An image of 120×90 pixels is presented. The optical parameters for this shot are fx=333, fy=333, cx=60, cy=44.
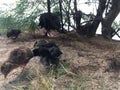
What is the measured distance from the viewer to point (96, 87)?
20.5ft

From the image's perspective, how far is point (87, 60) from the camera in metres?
7.81

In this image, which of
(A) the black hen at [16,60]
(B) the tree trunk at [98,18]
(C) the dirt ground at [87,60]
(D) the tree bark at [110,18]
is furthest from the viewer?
(B) the tree trunk at [98,18]

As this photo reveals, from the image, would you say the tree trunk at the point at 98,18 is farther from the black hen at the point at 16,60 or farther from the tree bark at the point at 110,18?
the black hen at the point at 16,60

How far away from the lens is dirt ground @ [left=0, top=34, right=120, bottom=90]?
6406 mm

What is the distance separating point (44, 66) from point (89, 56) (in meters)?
1.48

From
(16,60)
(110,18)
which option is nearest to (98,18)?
(110,18)

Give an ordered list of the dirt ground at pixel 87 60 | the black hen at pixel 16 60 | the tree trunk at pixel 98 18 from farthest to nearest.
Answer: the tree trunk at pixel 98 18
the black hen at pixel 16 60
the dirt ground at pixel 87 60

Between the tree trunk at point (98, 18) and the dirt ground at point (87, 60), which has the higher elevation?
the tree trunk at point (98, 18)

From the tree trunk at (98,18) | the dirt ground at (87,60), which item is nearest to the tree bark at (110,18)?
the tree trunk at (98,18)

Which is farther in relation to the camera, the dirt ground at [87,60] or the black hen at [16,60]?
the black hen at [16,60]

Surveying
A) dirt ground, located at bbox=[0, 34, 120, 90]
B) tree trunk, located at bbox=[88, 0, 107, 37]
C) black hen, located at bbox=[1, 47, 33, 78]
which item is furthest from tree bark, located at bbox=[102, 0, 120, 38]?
black hen, located at bbox=[1, 47, 33, 78]

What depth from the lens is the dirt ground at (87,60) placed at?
6.41 metres

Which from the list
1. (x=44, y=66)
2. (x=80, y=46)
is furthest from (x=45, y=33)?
(x=44, y=66)

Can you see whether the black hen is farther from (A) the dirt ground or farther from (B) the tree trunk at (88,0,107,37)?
(B) the tree trunk at (88,0,107,37)
